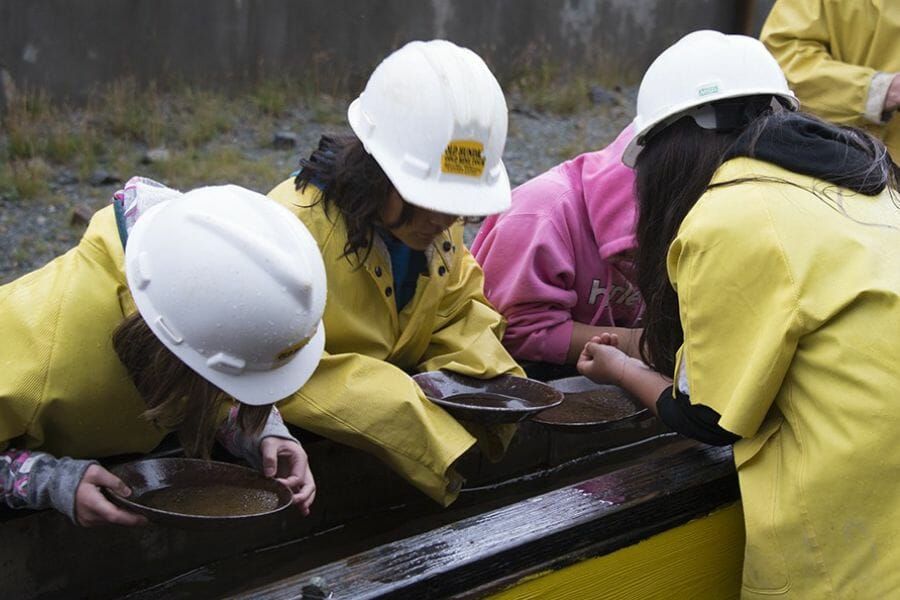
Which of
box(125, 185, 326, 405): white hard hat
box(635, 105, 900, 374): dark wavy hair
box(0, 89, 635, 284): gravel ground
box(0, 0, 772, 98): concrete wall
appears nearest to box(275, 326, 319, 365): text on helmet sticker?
box(125, 185, 326, 405): white hard hat

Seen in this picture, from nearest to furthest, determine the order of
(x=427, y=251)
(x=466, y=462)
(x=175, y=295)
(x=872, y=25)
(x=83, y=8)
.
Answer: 1. (x=175, y=295)
2. (x=427, y=251)
3. (x=466, y=462)
4. (x=872, y=25)
5. (x=83, y=8)

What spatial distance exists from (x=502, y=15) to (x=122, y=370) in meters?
6.61

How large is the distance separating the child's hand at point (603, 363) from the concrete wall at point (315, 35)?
15.5ft

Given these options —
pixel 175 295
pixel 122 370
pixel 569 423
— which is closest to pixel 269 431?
pixel 122 370

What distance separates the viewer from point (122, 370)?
207 cm

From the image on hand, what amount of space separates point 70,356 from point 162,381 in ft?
0.57

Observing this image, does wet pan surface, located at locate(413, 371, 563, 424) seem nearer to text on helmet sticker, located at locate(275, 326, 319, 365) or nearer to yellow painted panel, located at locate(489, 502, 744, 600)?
yellow painted panel, located at locate(489, 502, 744, 600)

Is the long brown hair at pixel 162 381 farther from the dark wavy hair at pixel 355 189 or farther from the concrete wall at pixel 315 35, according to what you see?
the concrete wall at pixel 315 35

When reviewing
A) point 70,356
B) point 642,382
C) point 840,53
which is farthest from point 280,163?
point 70,356

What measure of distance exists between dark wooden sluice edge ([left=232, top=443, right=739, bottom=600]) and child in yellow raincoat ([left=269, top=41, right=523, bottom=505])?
1.33 ft

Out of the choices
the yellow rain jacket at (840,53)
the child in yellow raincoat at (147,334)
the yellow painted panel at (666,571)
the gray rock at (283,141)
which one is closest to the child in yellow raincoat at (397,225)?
the child in yellow raincoat at (147,334)

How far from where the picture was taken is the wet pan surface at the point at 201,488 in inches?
84.6

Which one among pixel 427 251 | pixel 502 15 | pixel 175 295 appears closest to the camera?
pixel 175 295

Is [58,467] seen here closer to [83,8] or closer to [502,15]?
[83,8]
